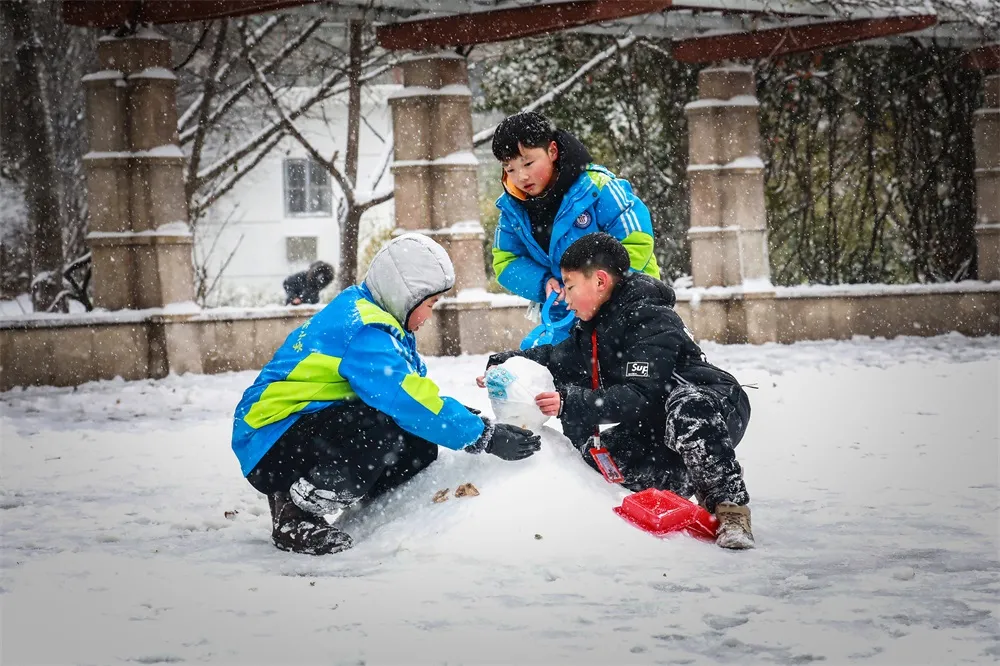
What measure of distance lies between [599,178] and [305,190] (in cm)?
2074

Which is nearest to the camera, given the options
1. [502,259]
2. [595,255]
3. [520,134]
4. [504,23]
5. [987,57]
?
[595,255]

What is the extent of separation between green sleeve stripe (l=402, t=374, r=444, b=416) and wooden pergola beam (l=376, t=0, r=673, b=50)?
668 cm

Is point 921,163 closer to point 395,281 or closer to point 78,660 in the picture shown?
point 395,281

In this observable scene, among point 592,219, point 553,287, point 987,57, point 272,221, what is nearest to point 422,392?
point 553,287

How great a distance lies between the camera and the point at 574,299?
172 inches

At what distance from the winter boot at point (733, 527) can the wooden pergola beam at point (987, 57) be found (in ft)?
35.1

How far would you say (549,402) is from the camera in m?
4.18

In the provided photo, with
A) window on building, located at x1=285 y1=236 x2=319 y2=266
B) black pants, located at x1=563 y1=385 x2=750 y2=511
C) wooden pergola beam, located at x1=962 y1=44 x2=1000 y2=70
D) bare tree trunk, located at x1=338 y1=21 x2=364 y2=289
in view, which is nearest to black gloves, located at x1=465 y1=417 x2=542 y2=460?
black pants, located at x1=563 y1=385 x2=750 y2=511

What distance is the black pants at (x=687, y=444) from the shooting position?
4.13m

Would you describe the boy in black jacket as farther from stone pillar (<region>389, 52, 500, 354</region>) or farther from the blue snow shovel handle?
stone pillar (<region>389, 52, 500, 354</region>)

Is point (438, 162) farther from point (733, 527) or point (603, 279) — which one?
point (733, 527)

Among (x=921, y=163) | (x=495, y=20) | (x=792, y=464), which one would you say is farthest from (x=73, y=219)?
(x=792, y=464)

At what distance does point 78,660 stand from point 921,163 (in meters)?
12.8

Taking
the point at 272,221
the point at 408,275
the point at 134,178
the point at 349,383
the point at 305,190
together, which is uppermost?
the point at 305,190
